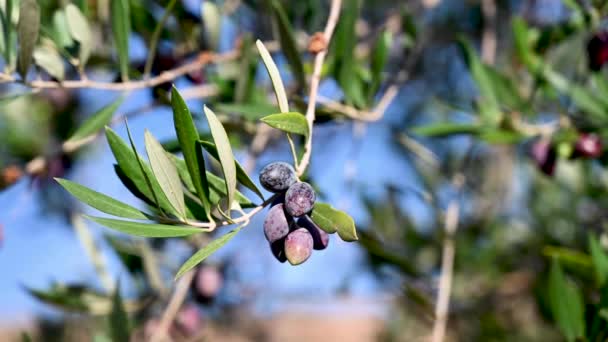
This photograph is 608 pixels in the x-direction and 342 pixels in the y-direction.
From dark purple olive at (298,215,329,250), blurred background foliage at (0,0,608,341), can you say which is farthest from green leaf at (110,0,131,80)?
dark purple olive at (298,215,329,250)

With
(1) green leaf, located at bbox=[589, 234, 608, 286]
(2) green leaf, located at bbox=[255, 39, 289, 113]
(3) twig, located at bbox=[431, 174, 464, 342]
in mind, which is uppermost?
(2) green leaf, located at bbox=[255, 39, 289, 113]

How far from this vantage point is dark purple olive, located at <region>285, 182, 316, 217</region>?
585mm

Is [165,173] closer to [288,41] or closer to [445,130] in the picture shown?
[288,41]

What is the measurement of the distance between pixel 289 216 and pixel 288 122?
0.31ft

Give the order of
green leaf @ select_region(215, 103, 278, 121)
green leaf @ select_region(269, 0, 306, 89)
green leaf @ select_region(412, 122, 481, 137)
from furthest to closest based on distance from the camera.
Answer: green leaf @ select_region(412, 122, 481, 137)
green leaf @ select_region(215, 103, 278, 121)
green leaf @ select_region(269, 0, 306, 89)

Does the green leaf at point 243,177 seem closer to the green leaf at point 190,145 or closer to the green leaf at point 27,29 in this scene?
the green leaf at point 190,145

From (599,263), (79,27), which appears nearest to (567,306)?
(599,263)

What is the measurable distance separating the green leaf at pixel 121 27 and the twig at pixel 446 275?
614 millimetres

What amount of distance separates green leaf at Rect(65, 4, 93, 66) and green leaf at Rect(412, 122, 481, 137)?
1.81ft

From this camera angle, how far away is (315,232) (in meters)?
0.64

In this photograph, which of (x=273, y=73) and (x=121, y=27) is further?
(x=121, y=27)

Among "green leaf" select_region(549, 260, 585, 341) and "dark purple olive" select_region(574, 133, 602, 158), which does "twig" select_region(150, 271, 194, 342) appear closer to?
"green leaf" select_region(549, 260, 585, 341)

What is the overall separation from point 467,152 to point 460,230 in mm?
850

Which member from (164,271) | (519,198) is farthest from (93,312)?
(519,198)
